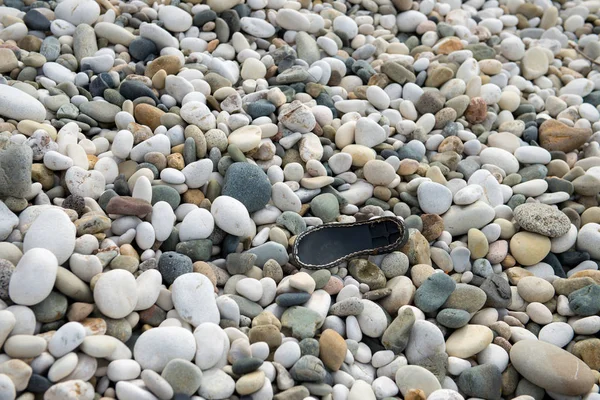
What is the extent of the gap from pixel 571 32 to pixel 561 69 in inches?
14.1

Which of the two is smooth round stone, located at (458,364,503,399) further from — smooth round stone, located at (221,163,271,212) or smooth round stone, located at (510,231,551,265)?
smooth round stone, located at (221,163,271,212)

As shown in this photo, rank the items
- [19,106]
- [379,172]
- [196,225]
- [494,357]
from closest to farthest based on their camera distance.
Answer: [494,357] → [196,225] → [19,106] → [379,172]

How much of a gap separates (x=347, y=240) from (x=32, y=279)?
80 centimetres

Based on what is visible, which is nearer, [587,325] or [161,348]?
[161,348]

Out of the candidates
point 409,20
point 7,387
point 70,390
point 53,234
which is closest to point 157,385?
point 70,390

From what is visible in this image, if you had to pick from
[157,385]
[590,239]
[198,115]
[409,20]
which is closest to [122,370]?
[157,385]

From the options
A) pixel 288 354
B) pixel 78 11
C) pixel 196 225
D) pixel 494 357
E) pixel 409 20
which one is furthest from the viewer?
pixel 409 20

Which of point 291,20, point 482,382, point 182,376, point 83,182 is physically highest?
point 291,20

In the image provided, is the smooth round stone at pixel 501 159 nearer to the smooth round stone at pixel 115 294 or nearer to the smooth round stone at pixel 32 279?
the smooth round stone at pixel 115 294

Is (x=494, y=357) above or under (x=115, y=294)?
under

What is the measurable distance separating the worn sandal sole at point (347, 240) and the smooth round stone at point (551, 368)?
0.41 meters

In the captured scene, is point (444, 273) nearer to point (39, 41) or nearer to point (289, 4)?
point (289, 4)

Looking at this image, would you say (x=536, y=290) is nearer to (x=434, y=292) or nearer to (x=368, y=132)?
(x=434, y=292)

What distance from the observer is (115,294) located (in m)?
1.29
